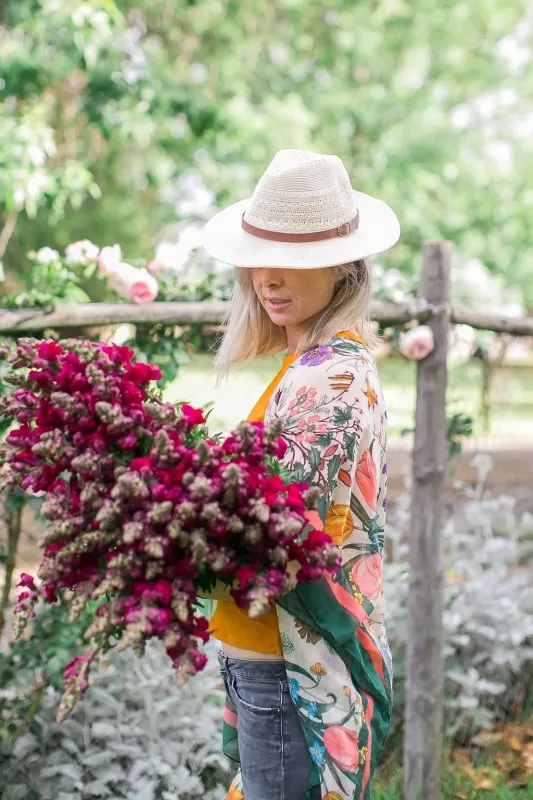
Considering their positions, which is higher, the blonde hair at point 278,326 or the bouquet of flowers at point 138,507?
the blonde hair at point 278,326

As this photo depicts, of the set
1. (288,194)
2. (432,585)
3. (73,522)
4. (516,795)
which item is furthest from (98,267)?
(516,795)

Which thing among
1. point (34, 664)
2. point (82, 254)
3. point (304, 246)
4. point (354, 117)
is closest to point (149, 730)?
point (34, 664)

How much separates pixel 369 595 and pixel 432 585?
1595mm

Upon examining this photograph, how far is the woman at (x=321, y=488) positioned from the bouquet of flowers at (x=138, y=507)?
0.22m

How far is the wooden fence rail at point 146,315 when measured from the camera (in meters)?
2.50

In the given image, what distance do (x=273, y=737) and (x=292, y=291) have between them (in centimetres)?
Answer: 81

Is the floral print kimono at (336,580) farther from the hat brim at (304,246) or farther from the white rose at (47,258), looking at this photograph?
the white rose at (47,258)

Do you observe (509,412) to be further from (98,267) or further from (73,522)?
(73,522)

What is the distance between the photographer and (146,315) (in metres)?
2.72

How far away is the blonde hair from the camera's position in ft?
5.57

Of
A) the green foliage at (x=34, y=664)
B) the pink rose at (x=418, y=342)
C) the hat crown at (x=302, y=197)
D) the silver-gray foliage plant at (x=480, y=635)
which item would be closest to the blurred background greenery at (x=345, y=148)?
the silver-gray foliage plant at (x=480, y=635)

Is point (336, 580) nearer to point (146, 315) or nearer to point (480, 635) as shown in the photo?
point (146, 315)

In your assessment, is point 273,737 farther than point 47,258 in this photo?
No

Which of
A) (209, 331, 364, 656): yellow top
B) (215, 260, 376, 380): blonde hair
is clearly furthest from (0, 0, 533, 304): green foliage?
(209, 331, 364, 656): yellow top
